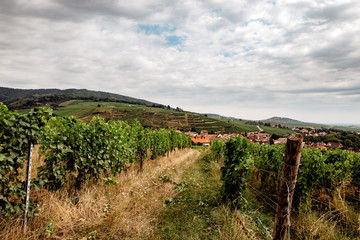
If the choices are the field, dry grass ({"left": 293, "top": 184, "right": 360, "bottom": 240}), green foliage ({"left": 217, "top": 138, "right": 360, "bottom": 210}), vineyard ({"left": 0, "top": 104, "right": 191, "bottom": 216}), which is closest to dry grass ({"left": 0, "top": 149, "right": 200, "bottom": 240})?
vineyard ({"left": 0, "top": 104, "right": 191, "bottom": 216})

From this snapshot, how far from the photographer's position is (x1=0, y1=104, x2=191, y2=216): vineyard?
3.36 m

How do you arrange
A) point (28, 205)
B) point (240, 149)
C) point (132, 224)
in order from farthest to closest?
point (240, 149) < point (132, 224) < point (28, 205)

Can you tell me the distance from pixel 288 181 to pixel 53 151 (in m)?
5.79

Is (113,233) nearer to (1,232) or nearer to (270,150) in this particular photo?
(1,232)

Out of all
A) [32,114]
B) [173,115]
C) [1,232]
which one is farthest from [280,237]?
[173,115]

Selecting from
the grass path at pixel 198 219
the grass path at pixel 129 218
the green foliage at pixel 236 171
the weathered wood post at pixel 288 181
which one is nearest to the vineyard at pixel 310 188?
the green foliage at pixel 236 171

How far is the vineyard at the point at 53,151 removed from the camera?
3.36m

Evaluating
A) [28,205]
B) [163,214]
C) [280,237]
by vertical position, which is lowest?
[163,214]

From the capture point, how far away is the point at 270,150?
8.44 metres

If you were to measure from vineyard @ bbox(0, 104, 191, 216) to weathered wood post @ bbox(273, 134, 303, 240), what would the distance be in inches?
197

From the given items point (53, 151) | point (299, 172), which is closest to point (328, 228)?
point (299, 172)

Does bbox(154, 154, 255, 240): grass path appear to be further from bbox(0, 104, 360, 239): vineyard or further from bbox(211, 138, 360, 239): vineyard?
bbox(211, 138, 360, 239): vineyard

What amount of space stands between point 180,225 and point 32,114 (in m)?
4.38

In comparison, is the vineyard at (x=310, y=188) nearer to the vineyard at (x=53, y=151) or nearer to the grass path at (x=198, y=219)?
the grass path at (x=198, y=219)
